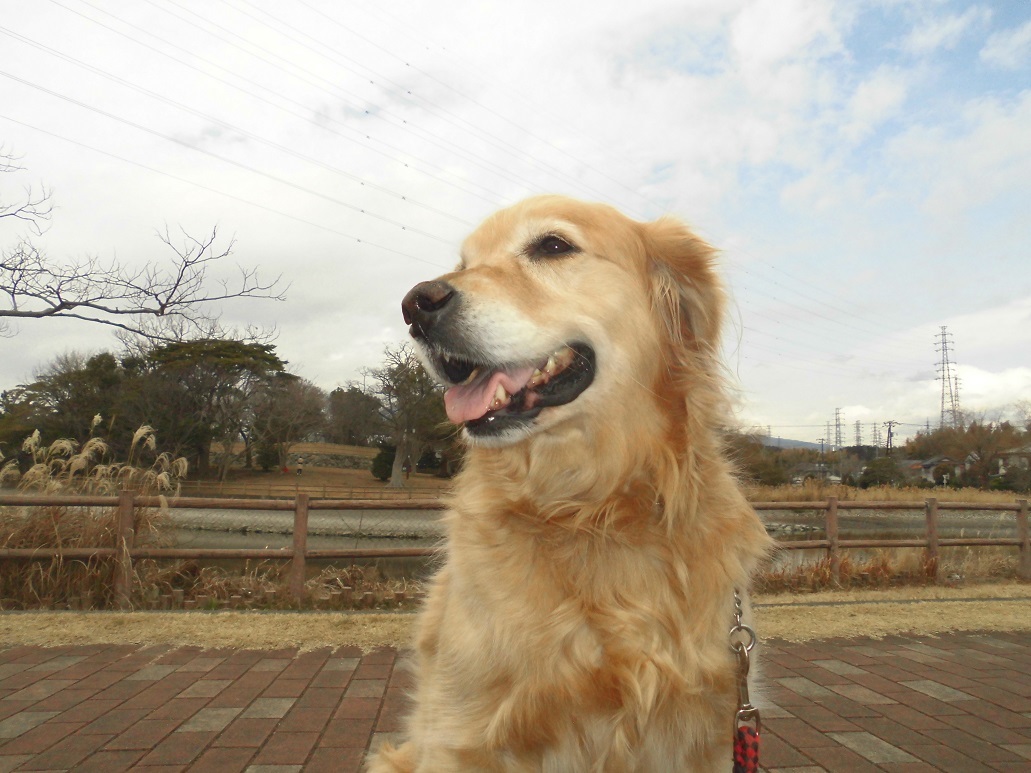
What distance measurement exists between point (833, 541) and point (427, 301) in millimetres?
6516

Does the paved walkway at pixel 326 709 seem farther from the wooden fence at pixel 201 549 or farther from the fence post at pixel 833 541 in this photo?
the fence post at pixel 833 541

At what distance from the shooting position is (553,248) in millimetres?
2178

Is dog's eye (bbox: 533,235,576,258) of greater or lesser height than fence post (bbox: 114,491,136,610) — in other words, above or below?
above

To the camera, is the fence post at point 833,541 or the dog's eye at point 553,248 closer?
the dog's eye at point 553,248

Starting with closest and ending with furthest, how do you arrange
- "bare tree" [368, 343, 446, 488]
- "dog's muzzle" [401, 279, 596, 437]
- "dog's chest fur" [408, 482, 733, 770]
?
"dog's chest fur" [408, 482, 733, 770]
"dog's muzzle" [401, 279, 596, 437]
"bare tree" [368, 343, 446, 488]

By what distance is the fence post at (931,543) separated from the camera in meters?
7.45

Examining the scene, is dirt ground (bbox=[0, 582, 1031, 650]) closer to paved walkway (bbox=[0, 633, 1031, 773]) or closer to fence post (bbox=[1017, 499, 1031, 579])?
paved walkway (bbox=[0, 633, 1031, 773])

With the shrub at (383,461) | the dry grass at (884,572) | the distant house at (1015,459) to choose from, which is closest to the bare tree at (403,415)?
the shrub at (383,461)

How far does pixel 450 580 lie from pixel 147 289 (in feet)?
28.3

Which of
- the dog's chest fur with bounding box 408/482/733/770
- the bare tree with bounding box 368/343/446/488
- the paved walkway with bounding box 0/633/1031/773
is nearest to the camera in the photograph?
the dog's chest fur with bounding box 408/482/733/770

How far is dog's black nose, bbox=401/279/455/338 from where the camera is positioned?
1.88m

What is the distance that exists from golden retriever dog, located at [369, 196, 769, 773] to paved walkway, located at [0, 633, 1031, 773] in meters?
1.25

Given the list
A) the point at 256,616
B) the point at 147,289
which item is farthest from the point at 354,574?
the point at 147,289

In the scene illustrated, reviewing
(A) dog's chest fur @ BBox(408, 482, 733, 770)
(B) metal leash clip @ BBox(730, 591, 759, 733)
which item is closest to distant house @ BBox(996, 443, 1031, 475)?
(B) metal leash clip @ BBox(730, 591, 759, 733)
